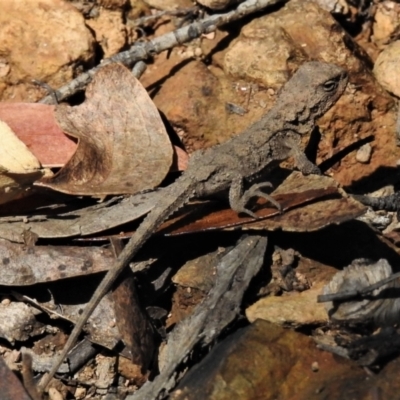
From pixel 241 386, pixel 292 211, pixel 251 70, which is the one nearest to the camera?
pixel 241 386

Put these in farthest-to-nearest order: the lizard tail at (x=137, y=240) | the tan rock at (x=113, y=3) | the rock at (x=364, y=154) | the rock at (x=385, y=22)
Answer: the tan rock at (x=113, y=3)
the rock at (x=385, y=22)
the rock at (x=364, y=154)
the lizard tail at (x=137, y=240)

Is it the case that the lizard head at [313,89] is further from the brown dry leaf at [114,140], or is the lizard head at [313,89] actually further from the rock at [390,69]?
the brown dry leaf at [114,140]

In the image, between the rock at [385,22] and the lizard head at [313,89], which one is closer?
the lizard head at [313,89]

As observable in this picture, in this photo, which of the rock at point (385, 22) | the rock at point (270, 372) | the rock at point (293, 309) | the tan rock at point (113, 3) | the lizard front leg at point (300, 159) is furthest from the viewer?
the tan rock at point (113, 3)

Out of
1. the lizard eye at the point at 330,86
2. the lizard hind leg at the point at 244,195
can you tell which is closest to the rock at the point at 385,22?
the lizard eye at the point at 330,86

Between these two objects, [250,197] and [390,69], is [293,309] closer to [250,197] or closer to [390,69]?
[250,197]

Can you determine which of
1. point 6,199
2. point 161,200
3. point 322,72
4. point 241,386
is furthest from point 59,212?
point 322,72

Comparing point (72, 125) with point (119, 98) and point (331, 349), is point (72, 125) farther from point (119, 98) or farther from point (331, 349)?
point (331, 349)

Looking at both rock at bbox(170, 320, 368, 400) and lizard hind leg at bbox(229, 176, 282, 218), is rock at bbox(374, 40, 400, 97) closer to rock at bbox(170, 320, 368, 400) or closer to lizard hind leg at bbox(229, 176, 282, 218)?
lizard hind leg at bbox(229, 176, 282, 218)
